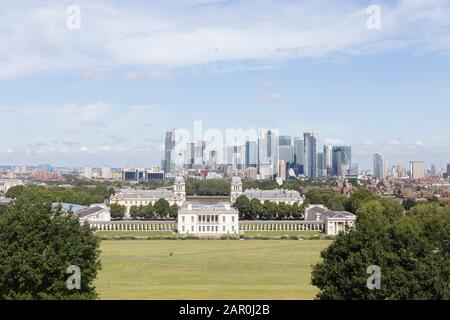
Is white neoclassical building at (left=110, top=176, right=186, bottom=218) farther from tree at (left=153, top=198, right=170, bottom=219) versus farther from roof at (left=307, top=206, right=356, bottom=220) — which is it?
roof at (left=307, top=206, right=356, bottom=220)

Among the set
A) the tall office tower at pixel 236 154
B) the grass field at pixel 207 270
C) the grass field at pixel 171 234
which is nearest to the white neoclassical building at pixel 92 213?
the grass field at pixel 171 234

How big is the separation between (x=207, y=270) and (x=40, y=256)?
19478mm

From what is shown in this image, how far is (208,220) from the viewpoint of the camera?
3118 inches

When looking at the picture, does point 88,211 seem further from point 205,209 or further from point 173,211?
point 205,209

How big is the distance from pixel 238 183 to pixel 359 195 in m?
36.3

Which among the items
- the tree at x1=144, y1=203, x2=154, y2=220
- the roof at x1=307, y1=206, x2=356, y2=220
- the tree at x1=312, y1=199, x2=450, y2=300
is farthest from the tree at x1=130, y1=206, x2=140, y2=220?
the tree at x1=312, y1=199, x2=450, y2=300

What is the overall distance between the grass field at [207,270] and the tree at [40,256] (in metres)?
6.84

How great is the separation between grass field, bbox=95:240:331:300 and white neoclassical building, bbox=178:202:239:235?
16447 millimetres

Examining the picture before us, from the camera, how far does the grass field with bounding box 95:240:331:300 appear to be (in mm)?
31453

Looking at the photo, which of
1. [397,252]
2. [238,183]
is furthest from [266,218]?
[397,252]

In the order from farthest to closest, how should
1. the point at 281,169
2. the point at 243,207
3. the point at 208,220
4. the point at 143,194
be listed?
the point at 281,169, the point at 143,194, the point at 243,207, the point at 208,220

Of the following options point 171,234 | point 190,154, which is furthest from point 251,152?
point 171,234
